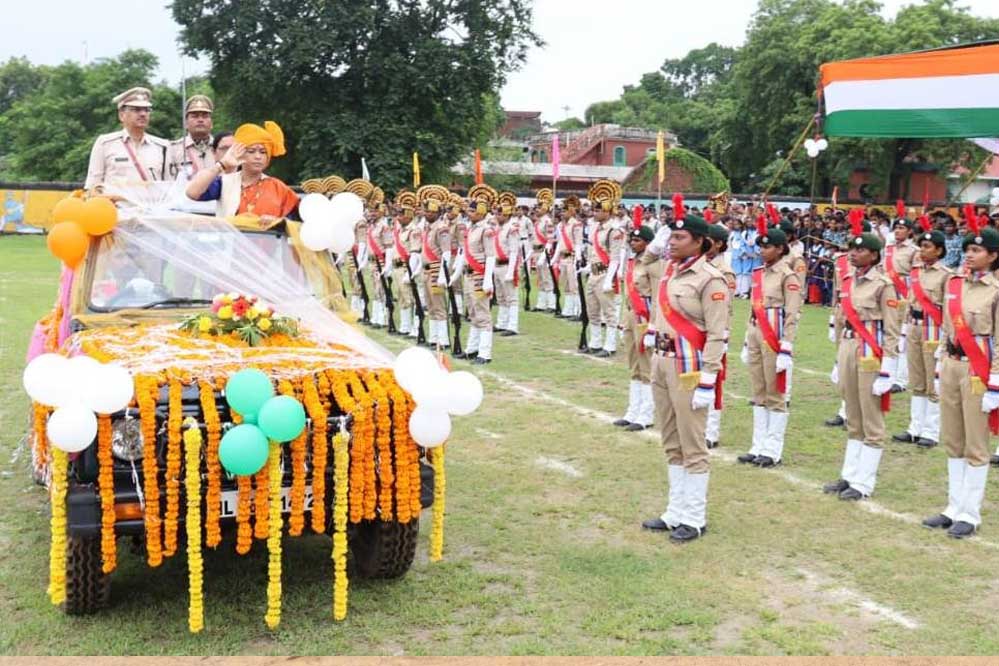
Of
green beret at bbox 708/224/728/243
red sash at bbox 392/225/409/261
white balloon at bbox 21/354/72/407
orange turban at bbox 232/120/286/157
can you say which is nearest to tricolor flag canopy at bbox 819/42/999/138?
red sash at bbox 392/225/409/261

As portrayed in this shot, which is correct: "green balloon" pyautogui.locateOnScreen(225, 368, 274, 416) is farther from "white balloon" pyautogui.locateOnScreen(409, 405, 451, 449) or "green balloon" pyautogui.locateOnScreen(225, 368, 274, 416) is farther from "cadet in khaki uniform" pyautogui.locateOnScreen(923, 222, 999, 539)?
"cadet in khaki uniform" pyautogui.locateOnScreen(923, 222, 999, 539)

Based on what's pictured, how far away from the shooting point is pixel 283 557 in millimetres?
6312

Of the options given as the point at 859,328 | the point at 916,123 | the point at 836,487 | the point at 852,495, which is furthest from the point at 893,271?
the point at 916,123

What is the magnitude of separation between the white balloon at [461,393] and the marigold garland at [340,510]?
0.54 m

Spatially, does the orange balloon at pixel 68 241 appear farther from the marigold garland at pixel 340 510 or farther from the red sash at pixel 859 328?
the red sash at pixel 859 328

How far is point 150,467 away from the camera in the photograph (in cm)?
480

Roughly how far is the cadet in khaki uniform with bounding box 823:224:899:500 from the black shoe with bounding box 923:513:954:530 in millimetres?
693

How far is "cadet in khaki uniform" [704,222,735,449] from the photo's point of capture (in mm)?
7234

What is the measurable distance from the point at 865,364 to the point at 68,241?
5.58 metres

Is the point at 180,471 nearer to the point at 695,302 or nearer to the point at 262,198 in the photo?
the point at 262,198

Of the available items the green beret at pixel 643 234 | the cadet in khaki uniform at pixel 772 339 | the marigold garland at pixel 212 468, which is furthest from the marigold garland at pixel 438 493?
the green beret at pixel 643 234

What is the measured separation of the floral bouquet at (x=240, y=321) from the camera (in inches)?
229

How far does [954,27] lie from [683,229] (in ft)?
148

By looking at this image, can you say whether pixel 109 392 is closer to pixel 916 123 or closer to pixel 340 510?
pixel 340 510
